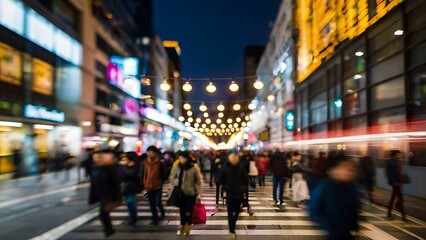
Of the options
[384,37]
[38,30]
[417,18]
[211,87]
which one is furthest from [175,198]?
[38,30]

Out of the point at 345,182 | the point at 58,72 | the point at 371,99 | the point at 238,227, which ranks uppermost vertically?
the point at 58,72

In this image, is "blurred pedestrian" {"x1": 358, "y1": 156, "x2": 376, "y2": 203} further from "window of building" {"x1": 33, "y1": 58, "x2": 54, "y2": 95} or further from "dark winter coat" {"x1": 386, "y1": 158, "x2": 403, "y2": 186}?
"window of building" {"x1": 33, "y1": 58, "x2": 54, "y2": 95}

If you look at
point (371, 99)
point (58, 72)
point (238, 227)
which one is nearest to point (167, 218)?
point (238, 227)

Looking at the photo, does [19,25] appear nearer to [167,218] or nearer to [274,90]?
[167,218]

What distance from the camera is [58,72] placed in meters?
32.7

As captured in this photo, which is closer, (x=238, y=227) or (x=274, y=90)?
(x=238, y=227)

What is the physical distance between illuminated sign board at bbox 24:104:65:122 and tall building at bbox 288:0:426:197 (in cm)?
1800

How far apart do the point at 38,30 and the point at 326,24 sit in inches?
720

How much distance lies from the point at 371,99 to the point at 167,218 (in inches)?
539

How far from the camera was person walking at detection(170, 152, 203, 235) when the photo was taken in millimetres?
9508

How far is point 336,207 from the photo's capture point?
4.87 m

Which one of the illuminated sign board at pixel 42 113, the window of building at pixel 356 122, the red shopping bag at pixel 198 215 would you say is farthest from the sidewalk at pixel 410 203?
the illuminated sign board at pixel 42 113

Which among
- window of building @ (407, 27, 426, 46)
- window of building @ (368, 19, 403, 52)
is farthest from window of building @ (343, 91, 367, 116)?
window of building @ (407, 27, 426, 46)

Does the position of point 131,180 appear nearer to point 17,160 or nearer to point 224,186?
point 224,186
